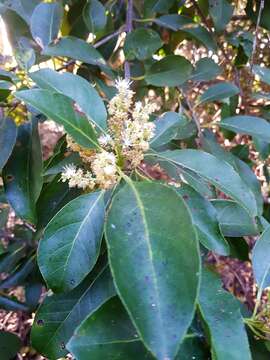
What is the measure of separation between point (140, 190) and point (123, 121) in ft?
0.57

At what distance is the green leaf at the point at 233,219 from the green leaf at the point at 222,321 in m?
0.22

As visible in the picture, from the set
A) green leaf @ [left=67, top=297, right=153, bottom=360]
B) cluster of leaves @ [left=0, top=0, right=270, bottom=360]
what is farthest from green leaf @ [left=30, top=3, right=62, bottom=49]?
green leaf @ [left=67, top=297, right=153, bottom=360]

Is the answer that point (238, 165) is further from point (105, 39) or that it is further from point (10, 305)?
point (10, 305)

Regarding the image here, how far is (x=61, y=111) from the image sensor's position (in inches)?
25.4

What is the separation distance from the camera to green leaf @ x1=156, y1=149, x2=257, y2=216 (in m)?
0.66

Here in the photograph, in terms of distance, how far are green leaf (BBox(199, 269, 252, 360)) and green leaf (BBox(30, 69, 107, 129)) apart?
0.32 metres

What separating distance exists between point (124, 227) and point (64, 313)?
28 cm

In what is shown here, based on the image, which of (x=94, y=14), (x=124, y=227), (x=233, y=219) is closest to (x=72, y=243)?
(x=124, y=227)

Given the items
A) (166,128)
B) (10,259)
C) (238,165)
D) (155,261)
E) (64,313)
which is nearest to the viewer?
(155,261)

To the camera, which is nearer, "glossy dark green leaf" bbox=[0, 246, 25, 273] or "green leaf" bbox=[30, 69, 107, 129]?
"green leaf" bbox=[30, 69, 107, 129]

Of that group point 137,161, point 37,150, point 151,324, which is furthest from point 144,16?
point 151,324

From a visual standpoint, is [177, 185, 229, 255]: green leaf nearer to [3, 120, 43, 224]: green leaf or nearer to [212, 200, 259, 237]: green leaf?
[212, 200, 259, 237]: green leaf

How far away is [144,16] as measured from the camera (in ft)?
4.42

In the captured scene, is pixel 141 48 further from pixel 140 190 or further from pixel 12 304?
pixel 12 304
